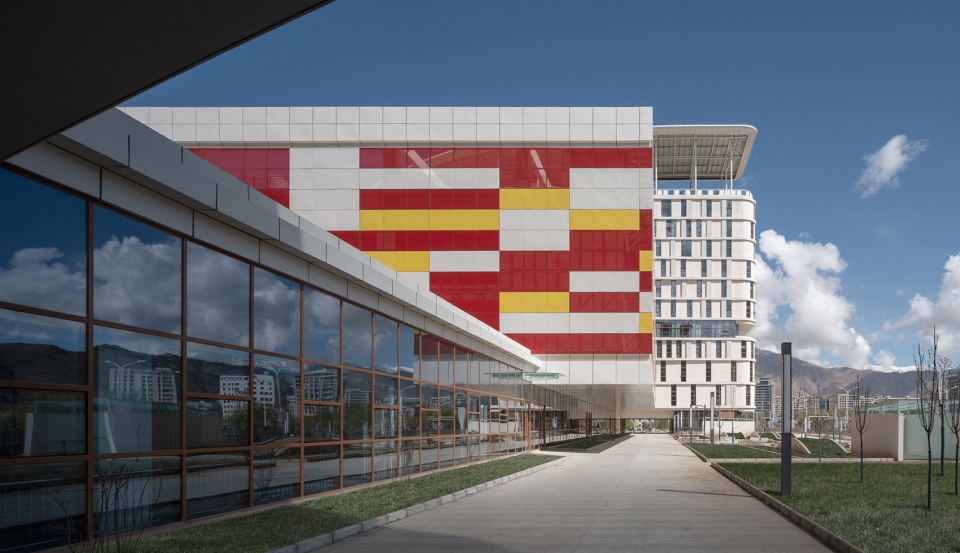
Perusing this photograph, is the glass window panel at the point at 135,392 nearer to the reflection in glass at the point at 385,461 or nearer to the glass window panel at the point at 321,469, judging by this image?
the glass window panel at the point at 321,469

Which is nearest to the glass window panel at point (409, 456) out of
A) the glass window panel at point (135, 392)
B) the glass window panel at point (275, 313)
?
the glass window panel at point (275, 313)

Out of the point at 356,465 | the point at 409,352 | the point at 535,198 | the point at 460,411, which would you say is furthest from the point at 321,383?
the point at 535,198

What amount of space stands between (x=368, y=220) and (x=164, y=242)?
3112 centimetres

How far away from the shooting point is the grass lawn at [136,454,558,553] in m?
11.1

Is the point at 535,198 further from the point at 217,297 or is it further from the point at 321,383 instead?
the point at 217,297

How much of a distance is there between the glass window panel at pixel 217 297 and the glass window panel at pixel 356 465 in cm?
524

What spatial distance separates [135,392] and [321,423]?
6551 mm

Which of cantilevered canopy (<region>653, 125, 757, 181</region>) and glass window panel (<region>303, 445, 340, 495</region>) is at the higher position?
cantilevered canopy (<region>653, 125, 757, 181</region>)

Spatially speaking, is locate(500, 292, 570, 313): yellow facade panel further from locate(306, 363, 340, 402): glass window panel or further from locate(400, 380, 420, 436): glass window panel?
locate(306, 363, 340, 402): glass window panel

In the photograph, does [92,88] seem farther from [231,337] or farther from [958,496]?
[958,496]

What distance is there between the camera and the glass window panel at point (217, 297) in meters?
14.0

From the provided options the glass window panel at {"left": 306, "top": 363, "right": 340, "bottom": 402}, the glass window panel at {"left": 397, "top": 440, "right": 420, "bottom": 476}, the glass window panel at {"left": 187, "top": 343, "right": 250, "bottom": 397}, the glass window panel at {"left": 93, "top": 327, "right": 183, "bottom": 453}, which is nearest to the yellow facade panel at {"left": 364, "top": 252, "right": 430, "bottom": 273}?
the glass window panel at {"left": 397, "top": 440, "right": 420, "bottom": 476}

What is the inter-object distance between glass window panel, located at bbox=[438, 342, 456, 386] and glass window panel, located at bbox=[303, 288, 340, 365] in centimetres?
917

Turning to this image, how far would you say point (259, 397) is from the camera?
1593cm
